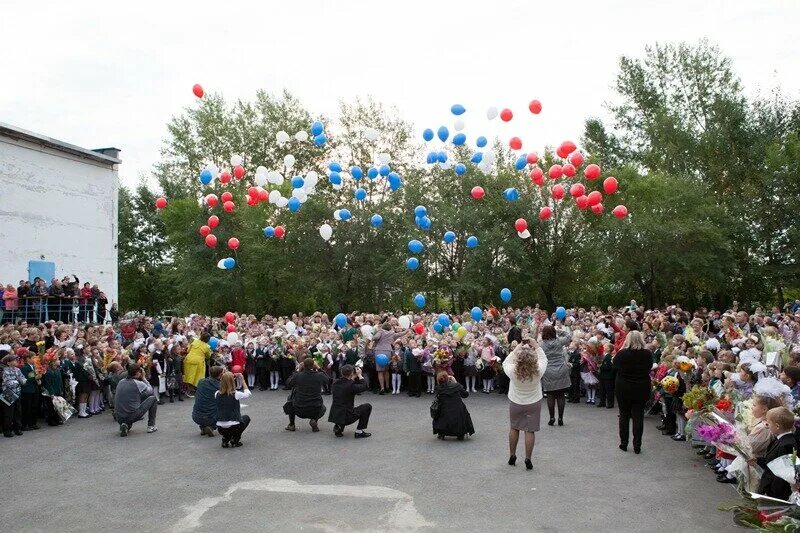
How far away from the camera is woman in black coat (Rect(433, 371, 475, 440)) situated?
34.2ft

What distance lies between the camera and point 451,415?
10445mm

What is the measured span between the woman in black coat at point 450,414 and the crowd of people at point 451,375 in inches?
0.7

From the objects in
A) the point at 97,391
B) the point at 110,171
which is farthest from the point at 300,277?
the point at 97,391

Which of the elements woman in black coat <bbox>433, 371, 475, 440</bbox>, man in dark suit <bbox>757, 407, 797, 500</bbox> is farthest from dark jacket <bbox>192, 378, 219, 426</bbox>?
man in dark suit <bbox>757, 407, 797, 500</bbox>

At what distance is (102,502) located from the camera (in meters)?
7.53

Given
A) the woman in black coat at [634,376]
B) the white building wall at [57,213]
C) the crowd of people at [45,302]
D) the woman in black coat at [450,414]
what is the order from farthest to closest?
the white building wall at [57,213] → the crowd of people at [45,302] → the woman in black coat at [450,414] → the woman in black coat at [634,376]

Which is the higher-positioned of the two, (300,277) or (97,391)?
(300,277)

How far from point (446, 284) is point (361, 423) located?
68.8ft

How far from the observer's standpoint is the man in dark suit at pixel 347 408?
10906 mm

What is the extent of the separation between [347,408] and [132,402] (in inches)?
157

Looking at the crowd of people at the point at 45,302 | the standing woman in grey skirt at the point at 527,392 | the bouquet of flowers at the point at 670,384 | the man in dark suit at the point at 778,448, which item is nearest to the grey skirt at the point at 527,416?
A: the standing woman in grey skirt at the point at 527,392

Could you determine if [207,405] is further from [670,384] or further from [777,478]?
[777,478]

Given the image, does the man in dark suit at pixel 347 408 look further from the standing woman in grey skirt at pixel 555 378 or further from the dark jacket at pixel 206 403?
the standing woman in grey skirt at pixel 555 378

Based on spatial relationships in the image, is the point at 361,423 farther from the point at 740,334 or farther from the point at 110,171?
the point at 110,171
